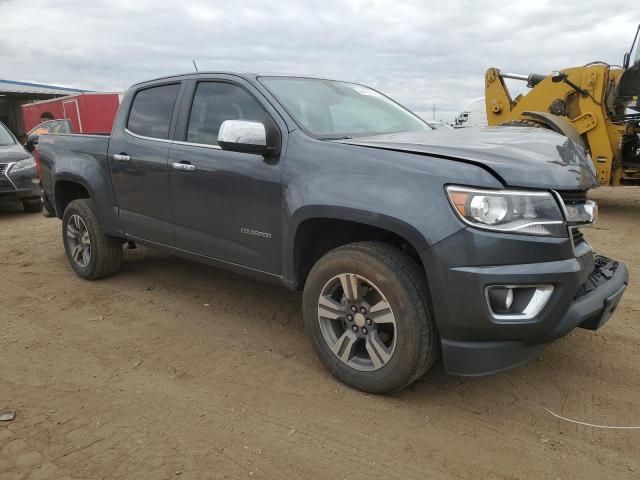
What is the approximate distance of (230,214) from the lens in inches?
143

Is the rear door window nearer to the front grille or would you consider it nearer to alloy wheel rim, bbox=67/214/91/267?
alloy wheel rim, bbox=67/214/91/267

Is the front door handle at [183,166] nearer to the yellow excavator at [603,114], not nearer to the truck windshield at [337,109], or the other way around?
the truck windshield at [337,109]

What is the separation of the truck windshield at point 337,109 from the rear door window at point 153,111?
3.22ft

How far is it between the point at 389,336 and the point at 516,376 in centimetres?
87

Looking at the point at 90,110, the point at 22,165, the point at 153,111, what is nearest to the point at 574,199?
the point at 153,111

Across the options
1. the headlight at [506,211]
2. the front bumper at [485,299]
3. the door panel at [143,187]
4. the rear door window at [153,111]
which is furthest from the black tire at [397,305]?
the rear door window at [153,111]

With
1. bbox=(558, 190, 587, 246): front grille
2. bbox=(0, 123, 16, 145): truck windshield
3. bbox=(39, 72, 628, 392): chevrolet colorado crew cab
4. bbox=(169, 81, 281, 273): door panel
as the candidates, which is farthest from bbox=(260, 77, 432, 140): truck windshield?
bbox=(0, 123, 16, 145): truck windshield

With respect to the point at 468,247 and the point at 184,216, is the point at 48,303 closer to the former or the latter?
the point at 184,216

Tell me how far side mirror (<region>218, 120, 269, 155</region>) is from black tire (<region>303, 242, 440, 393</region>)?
2.67 feet

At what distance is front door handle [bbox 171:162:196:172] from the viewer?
12.6 feet

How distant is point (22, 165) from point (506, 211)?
9.23 m

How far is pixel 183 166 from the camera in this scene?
3.89m

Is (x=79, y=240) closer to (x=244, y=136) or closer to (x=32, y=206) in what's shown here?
(x=244, y=136)

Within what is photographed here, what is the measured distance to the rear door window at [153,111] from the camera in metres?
4.28
